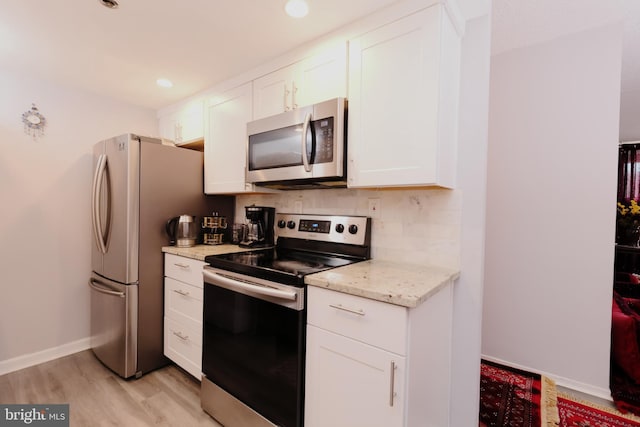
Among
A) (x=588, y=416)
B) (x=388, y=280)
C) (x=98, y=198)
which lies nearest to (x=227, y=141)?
(x=98, y=198)

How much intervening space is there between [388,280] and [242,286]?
2.43 ft

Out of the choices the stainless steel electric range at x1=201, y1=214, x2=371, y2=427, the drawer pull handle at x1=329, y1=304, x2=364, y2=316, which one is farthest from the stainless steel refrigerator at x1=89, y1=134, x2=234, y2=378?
the drawer pull handle at x1=329, y1=304, x2=364, y2=316

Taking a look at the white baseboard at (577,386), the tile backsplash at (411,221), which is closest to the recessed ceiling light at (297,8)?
the tile backsplash at (411,221)

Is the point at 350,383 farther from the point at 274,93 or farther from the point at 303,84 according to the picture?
the point at 274,93

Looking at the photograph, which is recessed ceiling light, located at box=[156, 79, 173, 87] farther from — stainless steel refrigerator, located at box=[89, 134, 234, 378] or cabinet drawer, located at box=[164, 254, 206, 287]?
cabinet drawer, located at box=[164, 254, 206, 287]

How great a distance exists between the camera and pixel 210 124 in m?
2.40

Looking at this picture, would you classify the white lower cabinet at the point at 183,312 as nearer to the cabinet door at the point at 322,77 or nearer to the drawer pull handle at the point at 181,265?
the drawer pull handle at the point at 181,265

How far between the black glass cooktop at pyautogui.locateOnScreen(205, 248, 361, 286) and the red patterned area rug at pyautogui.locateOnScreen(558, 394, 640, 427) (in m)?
1.57

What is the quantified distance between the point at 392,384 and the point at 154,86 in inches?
107

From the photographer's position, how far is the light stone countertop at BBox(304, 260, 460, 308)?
3.45 feet

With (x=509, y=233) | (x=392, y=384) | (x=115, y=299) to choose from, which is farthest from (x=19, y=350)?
(x=509, y=233)

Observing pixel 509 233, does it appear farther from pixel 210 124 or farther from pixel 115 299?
pixel 115 299

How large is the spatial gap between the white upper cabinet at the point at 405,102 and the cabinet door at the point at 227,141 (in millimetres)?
922

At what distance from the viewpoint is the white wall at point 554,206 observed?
1933 mm
